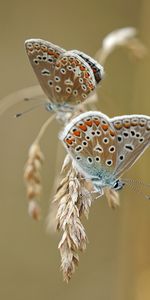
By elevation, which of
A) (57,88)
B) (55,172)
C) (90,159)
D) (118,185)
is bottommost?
(55,172)

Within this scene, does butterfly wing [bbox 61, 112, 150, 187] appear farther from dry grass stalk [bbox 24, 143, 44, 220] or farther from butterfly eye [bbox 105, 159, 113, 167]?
dry grass stalk [bbox 24, 143, 44, 220]

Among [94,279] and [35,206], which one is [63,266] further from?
[94,279]

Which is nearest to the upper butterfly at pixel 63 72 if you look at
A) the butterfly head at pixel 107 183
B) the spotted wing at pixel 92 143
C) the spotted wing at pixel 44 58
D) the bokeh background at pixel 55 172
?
the spotted wing at pixel 44 58

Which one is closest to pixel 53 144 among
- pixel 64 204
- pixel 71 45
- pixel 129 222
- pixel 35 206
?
pixel 71 45

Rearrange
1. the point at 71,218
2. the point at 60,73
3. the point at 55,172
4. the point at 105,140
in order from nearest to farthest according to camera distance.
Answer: the point at 71,218 < the point at 105,140 < the point at 60,73 < the point at 55,172

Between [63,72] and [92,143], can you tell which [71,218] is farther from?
[63,72]

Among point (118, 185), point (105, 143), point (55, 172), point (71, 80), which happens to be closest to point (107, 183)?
point (118, 185)
